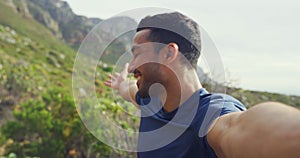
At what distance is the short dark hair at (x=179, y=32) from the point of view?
3.46ft

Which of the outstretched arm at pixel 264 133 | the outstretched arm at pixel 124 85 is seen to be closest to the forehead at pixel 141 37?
the outstretched arm at pixel 264 133

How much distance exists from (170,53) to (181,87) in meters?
0.10

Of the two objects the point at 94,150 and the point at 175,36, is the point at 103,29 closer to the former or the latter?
the point at 175,36

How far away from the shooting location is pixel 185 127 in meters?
0.96

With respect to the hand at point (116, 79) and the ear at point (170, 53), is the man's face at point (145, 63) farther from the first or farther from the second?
the hand at point (116, 79)

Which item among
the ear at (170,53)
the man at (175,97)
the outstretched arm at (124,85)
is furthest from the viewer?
the outstretched arm at (124,85)

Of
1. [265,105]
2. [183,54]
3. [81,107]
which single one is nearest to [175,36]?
[183,54]

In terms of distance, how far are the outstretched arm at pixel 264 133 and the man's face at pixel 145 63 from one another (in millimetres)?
433

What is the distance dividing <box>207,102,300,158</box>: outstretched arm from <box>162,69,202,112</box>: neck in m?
0.37

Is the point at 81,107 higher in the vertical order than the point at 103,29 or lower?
lower

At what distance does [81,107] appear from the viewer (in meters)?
1.94

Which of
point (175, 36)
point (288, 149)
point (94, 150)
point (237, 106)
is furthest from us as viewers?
point (94, 150)

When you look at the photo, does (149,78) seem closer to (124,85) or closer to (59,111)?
(124,85)

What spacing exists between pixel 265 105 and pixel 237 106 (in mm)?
366
